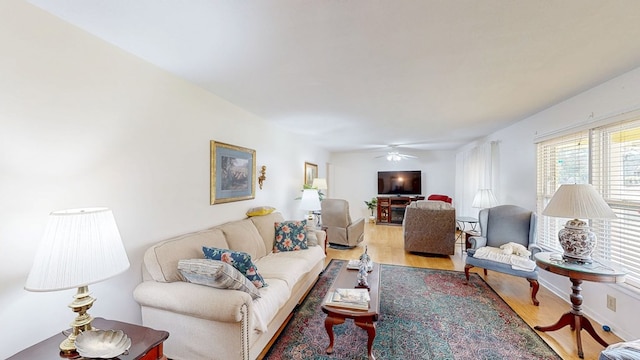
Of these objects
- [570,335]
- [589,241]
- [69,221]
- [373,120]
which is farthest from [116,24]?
[570,335]

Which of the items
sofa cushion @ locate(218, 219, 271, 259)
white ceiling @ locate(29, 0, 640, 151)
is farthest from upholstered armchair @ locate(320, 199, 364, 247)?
white ceiling @ locate(29, 0, 640, 151)

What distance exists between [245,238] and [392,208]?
569cm

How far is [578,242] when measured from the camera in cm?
207

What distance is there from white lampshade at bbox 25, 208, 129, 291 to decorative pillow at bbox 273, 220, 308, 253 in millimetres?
2059

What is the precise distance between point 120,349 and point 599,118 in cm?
407

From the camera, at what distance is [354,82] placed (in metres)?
2.35

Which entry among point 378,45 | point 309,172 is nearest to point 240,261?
point 378,45

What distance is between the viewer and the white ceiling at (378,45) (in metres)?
1.33

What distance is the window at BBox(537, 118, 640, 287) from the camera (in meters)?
2.09

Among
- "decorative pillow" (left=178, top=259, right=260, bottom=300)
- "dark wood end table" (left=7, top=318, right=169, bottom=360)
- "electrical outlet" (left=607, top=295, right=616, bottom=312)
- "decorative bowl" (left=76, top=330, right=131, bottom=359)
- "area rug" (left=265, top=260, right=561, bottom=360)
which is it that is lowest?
"area rug" (left=265, top=260, right=561, bottom=360)

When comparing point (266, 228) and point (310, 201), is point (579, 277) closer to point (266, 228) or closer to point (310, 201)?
point (266, 228)

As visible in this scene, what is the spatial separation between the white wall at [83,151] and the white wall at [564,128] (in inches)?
156

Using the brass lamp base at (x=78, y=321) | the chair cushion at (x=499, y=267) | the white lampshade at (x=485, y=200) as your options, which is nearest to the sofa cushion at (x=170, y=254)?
the brass lamp base at (x=78, y=321)

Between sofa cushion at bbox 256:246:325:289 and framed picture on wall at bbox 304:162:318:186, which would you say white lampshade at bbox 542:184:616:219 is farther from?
framed picture on wall at bbox 304:162:318:186
